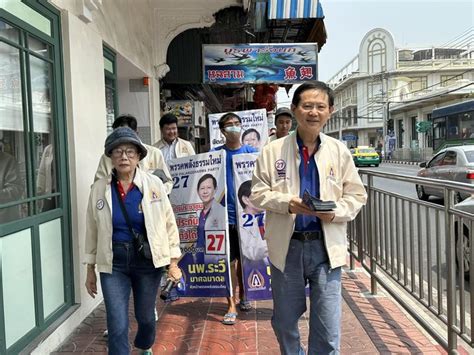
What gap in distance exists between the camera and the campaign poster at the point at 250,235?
13.9 ft

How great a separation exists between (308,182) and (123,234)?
3.82 feet

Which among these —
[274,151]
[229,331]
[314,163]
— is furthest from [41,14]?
[229,331]

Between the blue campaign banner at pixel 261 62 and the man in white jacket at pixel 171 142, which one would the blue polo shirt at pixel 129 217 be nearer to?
the man in white jacket at pixel 171 142

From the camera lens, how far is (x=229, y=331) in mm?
3941

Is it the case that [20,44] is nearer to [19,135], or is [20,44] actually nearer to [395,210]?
[19,135]

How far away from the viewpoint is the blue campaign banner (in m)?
7.57

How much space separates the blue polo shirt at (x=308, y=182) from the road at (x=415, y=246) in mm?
1074

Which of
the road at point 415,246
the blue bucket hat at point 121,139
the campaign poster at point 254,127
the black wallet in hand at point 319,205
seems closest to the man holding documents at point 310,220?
the black wallet in hand at point 319,205

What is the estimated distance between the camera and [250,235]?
13.9 ft

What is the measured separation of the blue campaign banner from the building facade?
39670 mm

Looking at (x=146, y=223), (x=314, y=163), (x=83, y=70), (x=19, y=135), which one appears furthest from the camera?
(x=83, y=70)

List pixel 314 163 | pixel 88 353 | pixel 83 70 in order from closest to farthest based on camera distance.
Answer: pixel 314 163, pixel 88 353, pixel 83 70

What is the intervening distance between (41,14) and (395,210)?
337 cm

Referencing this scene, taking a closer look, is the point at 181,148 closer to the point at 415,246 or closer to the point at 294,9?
the point at 415,246
